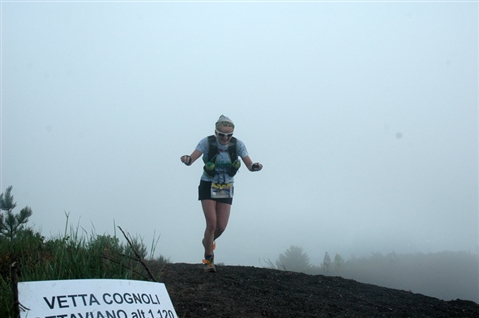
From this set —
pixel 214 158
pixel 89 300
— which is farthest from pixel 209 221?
pixel 89 300

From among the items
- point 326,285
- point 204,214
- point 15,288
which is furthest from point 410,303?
point 15,288

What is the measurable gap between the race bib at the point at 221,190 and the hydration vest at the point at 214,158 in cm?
14

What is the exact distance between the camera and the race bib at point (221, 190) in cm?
641

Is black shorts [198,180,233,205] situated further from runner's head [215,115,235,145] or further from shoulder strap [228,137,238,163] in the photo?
runner's head [215,115,235,145]

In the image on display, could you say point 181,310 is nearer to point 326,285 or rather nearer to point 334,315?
point 334,315

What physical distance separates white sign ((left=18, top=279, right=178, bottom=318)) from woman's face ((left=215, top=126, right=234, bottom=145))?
3513 millimetres

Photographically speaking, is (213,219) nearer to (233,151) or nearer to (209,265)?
(209,265)

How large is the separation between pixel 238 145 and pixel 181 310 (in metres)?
3.02

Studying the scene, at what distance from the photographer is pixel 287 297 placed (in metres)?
5.02

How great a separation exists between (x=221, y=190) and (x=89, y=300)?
375 cm

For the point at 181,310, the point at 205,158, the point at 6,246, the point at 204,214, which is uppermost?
the point at 205,158

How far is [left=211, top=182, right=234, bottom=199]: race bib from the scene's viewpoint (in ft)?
21.0

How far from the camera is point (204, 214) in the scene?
645cm

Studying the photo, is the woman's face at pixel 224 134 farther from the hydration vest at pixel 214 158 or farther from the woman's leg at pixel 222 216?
the woman's leg at pixel 222 216
